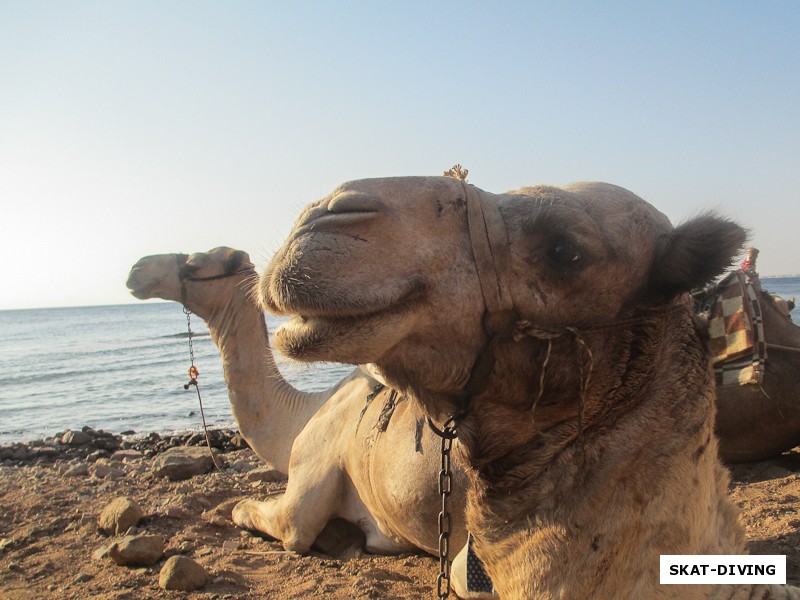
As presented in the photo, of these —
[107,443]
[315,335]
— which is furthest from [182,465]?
[315,335]

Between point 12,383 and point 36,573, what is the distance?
2197 centimetres

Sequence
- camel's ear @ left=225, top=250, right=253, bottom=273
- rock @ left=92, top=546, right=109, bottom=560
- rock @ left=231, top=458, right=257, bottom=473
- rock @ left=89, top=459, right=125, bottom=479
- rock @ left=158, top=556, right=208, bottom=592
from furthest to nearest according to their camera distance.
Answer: rock @ left=231, top=458, right=257, bottom=473
rock @ left=89, top=459, right=125, bottom=479
camel's ear @ left=225, top=250, right=253, bottom=273
rock @ left=92, top=546, right=109, bottom=560
rock @ left=158, top=556, right=208, bottom=592

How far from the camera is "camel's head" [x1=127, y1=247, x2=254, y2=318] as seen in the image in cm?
732

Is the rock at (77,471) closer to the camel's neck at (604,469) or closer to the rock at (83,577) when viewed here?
the rock at (83,577)

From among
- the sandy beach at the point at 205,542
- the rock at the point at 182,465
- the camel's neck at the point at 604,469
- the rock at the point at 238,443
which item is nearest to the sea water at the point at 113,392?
the rock at the point at 238,443

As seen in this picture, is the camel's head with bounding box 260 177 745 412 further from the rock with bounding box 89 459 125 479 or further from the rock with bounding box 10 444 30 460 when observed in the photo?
the rock with bounding box 10 444 30 460

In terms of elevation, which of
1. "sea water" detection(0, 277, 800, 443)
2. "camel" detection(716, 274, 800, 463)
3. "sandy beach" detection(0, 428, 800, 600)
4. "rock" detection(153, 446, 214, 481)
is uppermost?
"camel" detection(716, 274, 800, 463)

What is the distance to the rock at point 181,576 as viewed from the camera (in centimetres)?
411

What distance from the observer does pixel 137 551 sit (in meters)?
4.60

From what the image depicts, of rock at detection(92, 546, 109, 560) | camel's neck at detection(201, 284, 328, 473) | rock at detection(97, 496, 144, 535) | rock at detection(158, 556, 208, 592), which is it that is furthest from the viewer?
camel's neck at detection(201, 284, 328, 473)

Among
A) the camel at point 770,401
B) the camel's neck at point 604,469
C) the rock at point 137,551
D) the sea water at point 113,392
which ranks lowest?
the sea water at point 113,392

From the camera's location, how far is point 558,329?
7.37 ft

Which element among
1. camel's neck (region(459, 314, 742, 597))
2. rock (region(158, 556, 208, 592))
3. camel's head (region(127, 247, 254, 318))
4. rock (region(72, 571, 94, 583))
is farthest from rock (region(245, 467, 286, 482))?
camel's neck (region(459, 314, 742, 597))

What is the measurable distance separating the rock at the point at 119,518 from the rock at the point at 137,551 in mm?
781
